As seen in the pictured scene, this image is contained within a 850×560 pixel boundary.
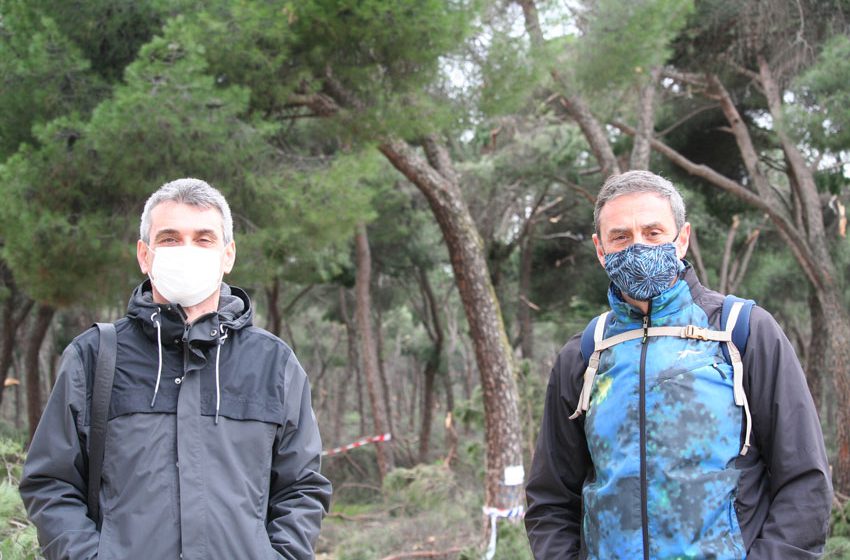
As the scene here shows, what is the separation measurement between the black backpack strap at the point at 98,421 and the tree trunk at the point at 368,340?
12.6 meters

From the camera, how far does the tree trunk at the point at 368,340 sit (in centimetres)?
1509

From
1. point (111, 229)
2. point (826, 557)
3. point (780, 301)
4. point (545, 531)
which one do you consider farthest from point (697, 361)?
point (780, 301)

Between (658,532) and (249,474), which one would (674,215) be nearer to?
(658,532)

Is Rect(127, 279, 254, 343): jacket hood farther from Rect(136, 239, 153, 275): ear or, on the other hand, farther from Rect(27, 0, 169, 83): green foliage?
Rect(27, 0, 169, 83): green foliage

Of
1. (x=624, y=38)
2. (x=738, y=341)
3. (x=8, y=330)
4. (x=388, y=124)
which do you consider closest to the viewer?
(x=738, y=341)

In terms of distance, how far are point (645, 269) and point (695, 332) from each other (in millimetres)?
200

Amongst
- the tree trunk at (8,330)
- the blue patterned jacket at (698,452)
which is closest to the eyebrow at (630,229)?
the blue patterned jacket at (698,452)

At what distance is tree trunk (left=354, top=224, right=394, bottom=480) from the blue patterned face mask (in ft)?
41.3

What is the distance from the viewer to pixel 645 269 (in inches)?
85.4

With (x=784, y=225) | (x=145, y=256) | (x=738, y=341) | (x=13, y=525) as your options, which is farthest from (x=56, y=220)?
(x=784, y=225)

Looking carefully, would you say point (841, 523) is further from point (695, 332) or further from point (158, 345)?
point (158, 345)

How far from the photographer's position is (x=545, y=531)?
228 centimetres

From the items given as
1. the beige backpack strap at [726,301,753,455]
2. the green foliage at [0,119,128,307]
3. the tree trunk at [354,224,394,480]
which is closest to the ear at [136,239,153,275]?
the beige backpack strap at [726,301,753,455]

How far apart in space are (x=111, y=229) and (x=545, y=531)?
633cm
